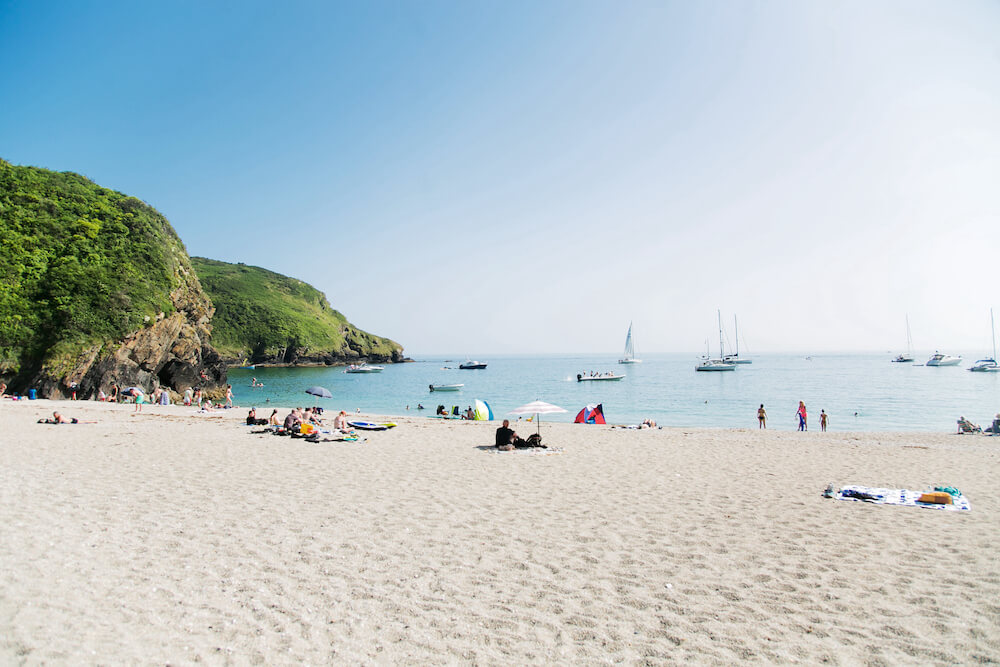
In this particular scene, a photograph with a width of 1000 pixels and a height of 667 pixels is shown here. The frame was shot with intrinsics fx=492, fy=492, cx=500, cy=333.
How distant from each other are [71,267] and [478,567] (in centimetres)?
4563

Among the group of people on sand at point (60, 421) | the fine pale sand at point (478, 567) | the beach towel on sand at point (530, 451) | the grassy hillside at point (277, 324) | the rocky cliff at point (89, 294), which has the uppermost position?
the grassy hillside at point (277, 324)

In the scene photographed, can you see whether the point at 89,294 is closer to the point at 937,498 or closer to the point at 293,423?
the point at 293,423

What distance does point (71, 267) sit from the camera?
37250mm

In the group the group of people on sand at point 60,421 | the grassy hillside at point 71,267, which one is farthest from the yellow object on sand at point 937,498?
the grassy hillside at point 71,267

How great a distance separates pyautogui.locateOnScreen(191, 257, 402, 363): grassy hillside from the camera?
128750mm

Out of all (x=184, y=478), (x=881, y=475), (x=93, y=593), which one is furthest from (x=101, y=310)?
(x=881, y=475)

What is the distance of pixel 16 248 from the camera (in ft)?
120

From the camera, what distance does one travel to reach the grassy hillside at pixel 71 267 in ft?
109

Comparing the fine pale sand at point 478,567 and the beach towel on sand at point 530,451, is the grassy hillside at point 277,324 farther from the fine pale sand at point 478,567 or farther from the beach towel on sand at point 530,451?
the fine pale sand at point 478,567

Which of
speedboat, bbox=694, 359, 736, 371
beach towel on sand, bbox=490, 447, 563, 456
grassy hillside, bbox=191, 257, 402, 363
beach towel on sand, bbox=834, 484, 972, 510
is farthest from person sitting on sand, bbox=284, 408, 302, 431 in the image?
grassy hillside, bbox=191, 257, 402, 363

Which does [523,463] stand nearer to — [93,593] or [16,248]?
[93,593]

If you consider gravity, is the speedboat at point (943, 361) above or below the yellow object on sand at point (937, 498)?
above

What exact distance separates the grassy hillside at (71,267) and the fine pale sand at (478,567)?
28.7 metres

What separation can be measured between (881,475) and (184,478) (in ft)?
52.4
